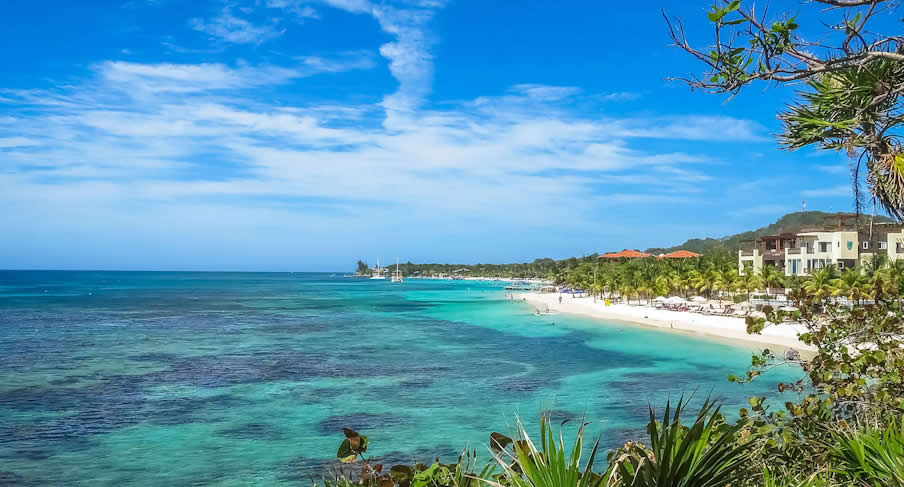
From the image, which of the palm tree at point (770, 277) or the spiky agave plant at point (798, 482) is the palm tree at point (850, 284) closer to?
the palm tree at point (770, 277)

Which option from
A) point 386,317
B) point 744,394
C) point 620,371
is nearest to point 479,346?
point 620,371

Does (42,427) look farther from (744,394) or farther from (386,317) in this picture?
(386,317)

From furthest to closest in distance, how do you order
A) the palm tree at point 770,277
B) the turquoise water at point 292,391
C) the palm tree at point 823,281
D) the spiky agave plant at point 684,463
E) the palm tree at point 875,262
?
1. the palm tree at point 770,277
2. the palm tree at point 875,262
3. the palm tree at point 823,281
4. the turquoise water at point 292,391
5. the spiky agave plant at point 684,463

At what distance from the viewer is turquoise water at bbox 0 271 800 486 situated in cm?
1511

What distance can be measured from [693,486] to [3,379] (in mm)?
30666

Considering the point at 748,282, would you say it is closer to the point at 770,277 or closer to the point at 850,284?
the point at 770,277

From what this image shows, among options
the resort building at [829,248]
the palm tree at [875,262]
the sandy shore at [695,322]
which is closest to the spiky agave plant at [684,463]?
the sandy shore at [695,322]

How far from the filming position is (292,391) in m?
23.7

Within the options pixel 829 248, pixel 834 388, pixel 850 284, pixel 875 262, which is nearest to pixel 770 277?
pixel 829 248

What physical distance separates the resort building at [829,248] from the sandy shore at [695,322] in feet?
34.6

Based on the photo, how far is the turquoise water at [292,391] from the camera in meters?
15.1

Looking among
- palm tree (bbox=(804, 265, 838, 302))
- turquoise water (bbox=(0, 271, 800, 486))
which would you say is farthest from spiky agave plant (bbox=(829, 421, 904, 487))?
palm tree (bbox=(804, 265, 838, 302))

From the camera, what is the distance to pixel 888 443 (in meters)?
4.11

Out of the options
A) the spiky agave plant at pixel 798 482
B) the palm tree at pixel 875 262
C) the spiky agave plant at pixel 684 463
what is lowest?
the spiky agave plant at pixel 798 482
